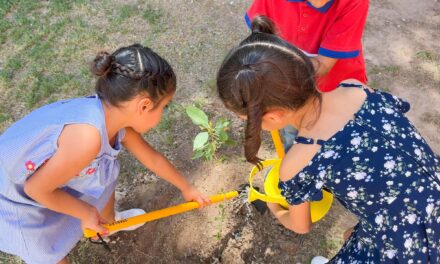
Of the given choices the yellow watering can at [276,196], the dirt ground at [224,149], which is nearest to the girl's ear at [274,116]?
the yellow watering can at [276,196]

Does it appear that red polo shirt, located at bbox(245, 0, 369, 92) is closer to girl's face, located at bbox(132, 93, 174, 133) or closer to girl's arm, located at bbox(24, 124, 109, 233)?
girl's face, located at bbox(132, 93, 174, 133)

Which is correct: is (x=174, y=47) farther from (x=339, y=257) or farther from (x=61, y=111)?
(x=339, y=257)

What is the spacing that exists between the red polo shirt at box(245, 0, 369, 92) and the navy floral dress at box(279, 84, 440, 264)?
0.94 ft

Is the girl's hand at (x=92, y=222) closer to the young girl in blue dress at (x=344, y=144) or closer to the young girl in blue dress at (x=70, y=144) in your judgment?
the young girl in blue dress at (x=70, y=144)

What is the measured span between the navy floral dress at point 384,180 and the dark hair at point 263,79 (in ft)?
0.53

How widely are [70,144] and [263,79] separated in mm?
653

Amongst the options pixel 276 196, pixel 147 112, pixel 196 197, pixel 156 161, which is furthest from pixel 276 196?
pixel 147 112

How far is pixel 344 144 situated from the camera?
1181 millimetres

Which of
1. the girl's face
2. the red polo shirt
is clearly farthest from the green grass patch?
the girl's face

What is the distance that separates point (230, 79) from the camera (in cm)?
113

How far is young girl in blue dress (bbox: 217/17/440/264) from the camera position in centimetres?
112

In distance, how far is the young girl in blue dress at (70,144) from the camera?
1.34 metres

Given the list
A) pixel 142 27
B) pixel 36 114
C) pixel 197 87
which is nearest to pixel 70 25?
pixel 142 27

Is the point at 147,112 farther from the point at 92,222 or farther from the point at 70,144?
the point at 92,222
